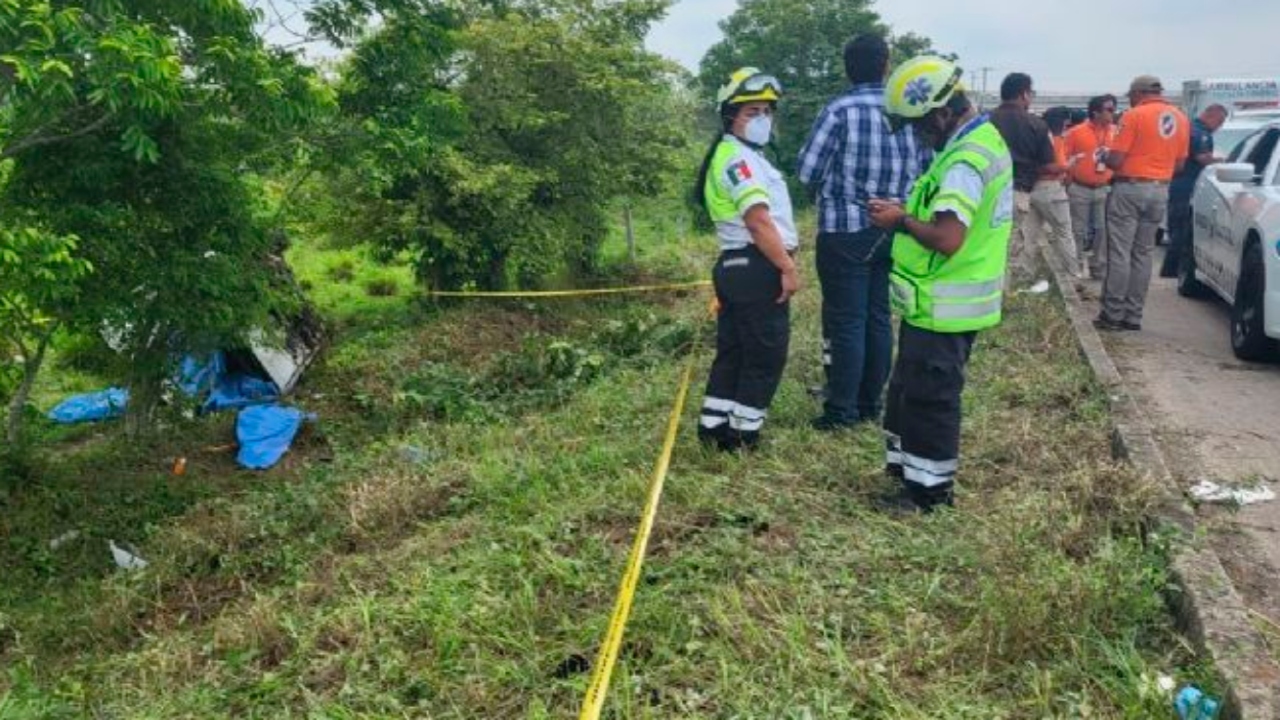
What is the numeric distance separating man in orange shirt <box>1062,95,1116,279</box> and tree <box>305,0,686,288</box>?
4424mm

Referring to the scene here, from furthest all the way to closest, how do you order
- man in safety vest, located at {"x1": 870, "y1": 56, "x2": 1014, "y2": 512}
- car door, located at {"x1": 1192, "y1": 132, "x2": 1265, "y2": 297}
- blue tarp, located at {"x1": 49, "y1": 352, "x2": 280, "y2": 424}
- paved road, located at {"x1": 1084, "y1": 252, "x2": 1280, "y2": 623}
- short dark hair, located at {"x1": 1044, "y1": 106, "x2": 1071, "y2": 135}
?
1. short dark hair, located at {"x1": 1044, "y1": 106, "x2": 1071, "y2": 135}
2. blue tarp, located at {"x1": 49, "y1": 352, "x2": 280, "y2": 424}
3. car door, located at {"x1": 1192, "y1": 132, "x2": 1265, "y2": 297}
4. paved road, located at {"x1": 1084, "y1": 252, "x2": 1280, "y2": 623}
5. man in safety vest, located at {"x1": 870, "y1": 56, "x2": 1014, "y2": 512}

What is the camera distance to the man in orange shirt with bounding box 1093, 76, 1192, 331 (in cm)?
694

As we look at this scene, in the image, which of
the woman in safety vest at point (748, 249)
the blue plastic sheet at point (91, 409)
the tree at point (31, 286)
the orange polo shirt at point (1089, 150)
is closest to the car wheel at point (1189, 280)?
the orange polo shirt at point (1089, 150)

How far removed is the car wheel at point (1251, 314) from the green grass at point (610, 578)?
126 centimetres

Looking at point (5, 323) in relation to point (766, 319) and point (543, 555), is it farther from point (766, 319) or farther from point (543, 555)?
point (766, 319)

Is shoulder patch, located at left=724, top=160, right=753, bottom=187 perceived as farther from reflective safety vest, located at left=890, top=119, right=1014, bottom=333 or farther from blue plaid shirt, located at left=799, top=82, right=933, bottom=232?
reflective safety vest, located at left=890, top=119, right=1014, bottom=333

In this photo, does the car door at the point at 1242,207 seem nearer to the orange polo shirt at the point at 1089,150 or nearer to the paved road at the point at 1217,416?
the paved road at the point at 1217,416

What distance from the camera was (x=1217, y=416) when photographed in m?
5.56

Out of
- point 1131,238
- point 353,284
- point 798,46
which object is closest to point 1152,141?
point 1131,238

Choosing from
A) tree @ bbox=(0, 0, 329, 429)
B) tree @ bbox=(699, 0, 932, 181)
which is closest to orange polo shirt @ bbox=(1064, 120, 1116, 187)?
A: tree @ bbox=(0, 0, 329, 429)

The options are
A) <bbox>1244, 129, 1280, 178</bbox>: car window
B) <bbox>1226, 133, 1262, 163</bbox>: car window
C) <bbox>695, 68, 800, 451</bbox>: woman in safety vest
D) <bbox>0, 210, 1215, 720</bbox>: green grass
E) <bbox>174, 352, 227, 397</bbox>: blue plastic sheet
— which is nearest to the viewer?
<bbox>0, 210, 1215, 720</bbox>: green grass

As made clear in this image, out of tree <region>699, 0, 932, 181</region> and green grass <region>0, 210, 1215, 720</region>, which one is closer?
green grass <region>0, 210, 1215, 720</region>

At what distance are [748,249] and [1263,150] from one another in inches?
214

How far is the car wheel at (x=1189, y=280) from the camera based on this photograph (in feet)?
28.6
